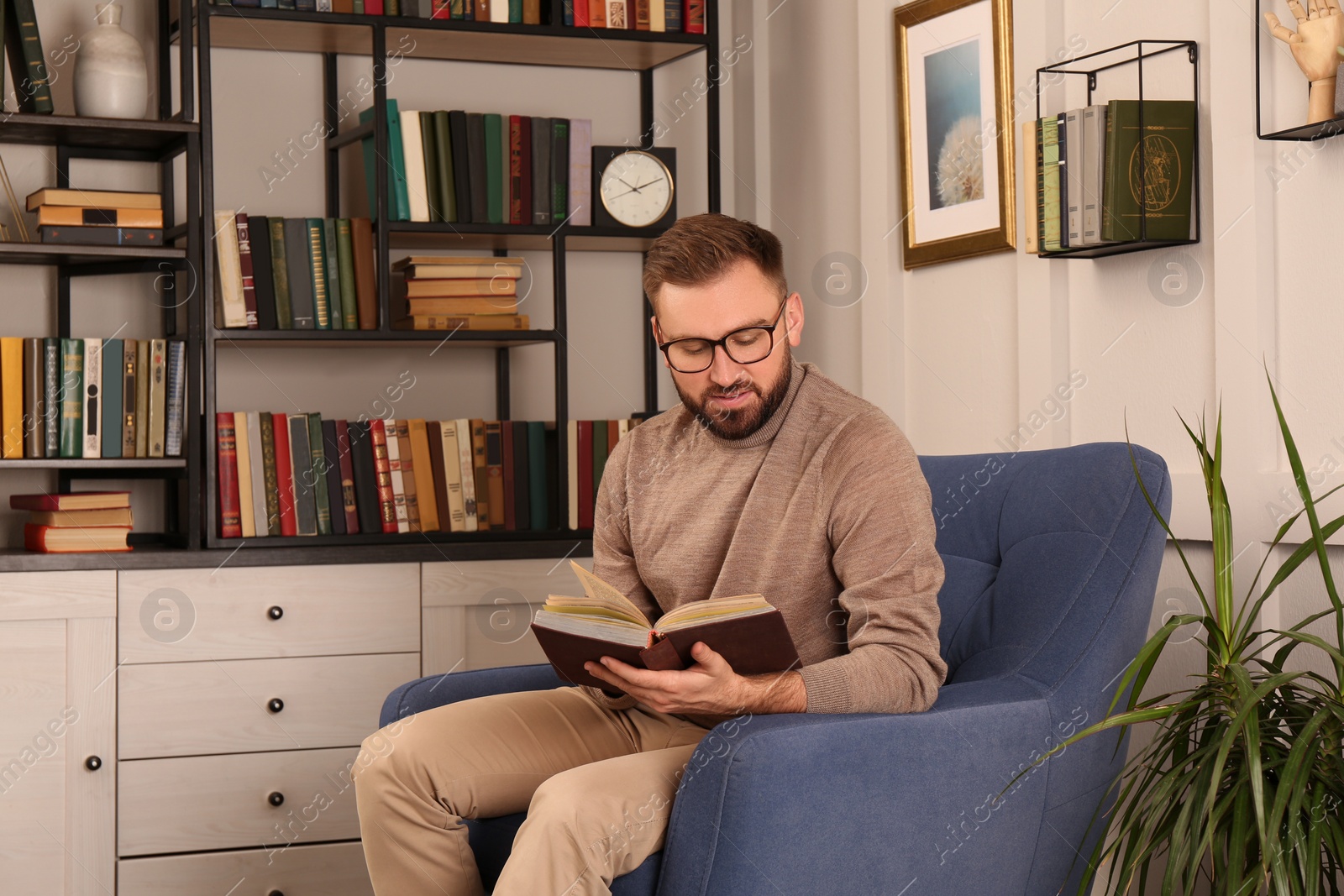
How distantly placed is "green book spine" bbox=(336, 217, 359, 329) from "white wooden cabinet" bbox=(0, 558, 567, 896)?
58 cm

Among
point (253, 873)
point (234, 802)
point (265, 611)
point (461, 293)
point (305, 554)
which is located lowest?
point (253, 873)

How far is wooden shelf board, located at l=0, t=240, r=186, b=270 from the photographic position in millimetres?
2674

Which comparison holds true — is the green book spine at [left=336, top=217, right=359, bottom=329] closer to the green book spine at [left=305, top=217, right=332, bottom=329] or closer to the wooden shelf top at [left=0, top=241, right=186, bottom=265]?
the green book spine at [left=305, top=217, right=332, bottom=329]

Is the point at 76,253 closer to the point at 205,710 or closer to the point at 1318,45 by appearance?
the point at 205,710

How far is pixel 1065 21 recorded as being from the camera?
2.24 meters

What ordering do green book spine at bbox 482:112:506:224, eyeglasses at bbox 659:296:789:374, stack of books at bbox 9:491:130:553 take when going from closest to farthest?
eyeglasses at bbox 659:296:789:374 → stack of books at bbox 9:491:130:553 → green book spine at bbox 482:112:506:224

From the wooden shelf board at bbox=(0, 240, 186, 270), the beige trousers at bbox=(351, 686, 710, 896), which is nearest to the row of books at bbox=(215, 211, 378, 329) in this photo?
the wooden shelf board at bbox=(0, 240, 186, 270)

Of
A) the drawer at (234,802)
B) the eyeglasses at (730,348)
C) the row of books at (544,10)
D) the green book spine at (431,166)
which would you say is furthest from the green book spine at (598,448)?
the eyeglasses at (730,348)

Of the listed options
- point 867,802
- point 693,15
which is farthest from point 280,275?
point 867,802

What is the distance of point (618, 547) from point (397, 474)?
1.05m

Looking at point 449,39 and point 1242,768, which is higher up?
point 449,39

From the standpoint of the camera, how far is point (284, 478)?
2.81 m

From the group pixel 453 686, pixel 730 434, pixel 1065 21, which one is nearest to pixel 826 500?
pixel 730 434

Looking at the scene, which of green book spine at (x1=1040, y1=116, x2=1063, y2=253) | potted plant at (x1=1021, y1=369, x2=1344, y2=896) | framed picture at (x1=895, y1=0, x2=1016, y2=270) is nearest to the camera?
potted plant at (x1=1021, y1=369, x2=1344, y2=896)
